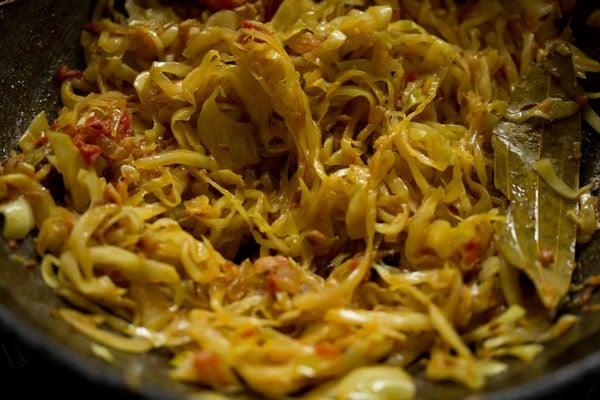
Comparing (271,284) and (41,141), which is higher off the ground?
(41,141)

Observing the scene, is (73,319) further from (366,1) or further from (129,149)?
(366,1)

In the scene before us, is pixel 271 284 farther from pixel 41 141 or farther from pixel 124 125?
pixel 41 141

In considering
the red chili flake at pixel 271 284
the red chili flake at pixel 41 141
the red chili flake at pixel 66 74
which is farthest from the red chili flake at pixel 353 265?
the red chili flake at pixel 66 74

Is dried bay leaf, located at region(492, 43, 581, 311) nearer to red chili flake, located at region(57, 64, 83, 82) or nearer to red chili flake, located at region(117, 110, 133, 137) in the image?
red chili flake, located at region(117, 110, 133, 137)

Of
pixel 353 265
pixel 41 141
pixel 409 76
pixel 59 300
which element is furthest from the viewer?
pixel 409 76

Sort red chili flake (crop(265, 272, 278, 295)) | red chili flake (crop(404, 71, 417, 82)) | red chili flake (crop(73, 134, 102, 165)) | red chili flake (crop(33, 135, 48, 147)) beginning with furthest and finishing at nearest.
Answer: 1. red chili flake (crop(404, 71, 417, 82))
2. red chili flake (crop(33, 135, 48, 147))
3. red chili flake (crop(73, 134, 102, 165))
4. red chili flake (crop(265, 272, 278, 295))

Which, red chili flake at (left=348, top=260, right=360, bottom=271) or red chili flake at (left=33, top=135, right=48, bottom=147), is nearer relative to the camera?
red chili flake at (left=348, top=260, right=360, bottom=271)

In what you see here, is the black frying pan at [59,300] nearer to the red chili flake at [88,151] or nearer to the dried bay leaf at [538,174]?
the dried bay leaf at [538,174]

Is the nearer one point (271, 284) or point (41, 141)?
point (271, 284)

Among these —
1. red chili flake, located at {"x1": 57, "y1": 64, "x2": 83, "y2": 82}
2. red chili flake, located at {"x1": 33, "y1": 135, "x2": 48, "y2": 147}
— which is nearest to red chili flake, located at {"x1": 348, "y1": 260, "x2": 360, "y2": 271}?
red chili flake, located at {"x1": 33, "y1": 135, "x2": 48, "y2": 147}

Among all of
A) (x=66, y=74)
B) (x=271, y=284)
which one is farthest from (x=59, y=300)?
(x=66, y=74)
